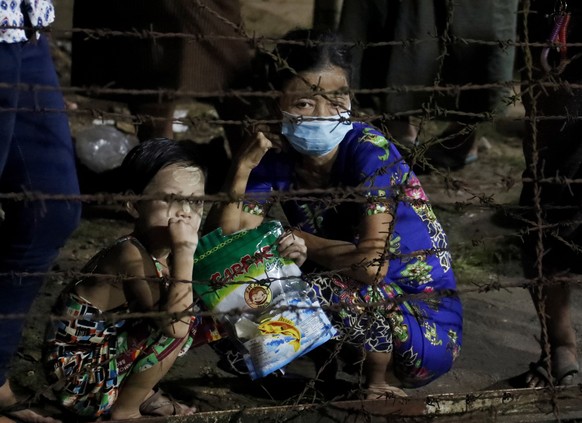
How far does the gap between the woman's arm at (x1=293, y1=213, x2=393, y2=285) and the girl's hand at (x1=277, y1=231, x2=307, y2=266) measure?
4.1 inches

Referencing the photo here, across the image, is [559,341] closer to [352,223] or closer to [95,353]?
[352,223]

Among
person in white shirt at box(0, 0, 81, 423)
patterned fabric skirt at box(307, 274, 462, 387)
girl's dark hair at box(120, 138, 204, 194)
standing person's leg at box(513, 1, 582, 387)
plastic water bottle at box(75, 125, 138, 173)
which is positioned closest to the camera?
person in white shirt at box(0, 0, 81, 423)

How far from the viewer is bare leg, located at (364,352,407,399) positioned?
2930 millimetres

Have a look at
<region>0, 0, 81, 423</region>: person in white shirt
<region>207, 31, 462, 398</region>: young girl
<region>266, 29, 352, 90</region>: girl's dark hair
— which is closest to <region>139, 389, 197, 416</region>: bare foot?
<region>0, 0, 81, 423</region>: person in white shirt

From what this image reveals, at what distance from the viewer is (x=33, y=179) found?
8.55 ft

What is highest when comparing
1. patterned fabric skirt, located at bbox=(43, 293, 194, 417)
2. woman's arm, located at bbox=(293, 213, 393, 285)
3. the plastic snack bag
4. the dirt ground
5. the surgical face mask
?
the surgical face mask

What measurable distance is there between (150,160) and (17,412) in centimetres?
86

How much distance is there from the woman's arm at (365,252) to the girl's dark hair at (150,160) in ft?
1.44

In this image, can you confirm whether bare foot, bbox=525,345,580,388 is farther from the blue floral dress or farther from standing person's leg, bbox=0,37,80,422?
standing person's leg, bbox=0,37,80,422

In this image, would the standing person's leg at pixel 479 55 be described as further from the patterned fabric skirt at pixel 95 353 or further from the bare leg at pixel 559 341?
the patterned fabric skirt at pixel 95 353

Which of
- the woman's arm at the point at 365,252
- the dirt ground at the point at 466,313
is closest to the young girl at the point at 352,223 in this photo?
the woman's arm at the point at 365,252

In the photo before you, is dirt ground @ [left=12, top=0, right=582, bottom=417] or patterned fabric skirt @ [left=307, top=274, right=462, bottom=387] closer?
patterned fabric skirt @ [left=307, top=274, right=462, bottom=387]

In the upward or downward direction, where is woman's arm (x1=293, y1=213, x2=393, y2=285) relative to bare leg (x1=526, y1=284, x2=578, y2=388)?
upward

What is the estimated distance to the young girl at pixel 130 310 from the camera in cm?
263
